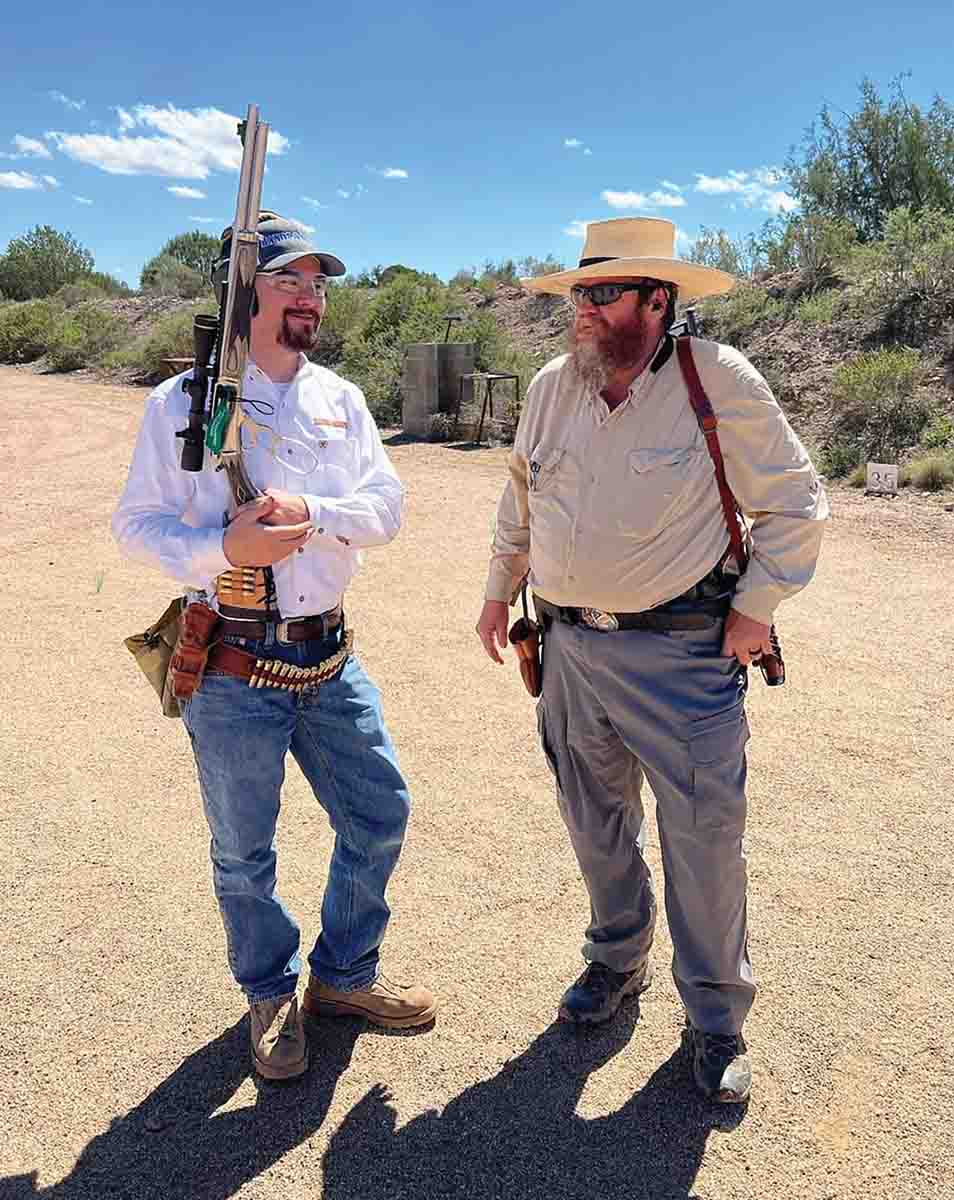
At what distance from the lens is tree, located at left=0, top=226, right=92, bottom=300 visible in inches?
1998

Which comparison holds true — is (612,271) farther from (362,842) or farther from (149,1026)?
(149,1026)

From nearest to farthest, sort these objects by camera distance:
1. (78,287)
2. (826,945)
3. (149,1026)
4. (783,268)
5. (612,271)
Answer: (612,271)
(149,1026)
(826,945)
(783,268)
(78,287)

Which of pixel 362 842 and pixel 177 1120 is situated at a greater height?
pixel 362 842

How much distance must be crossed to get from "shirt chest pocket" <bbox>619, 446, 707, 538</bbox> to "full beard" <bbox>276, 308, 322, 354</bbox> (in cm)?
87

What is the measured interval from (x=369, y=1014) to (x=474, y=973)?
1.34 ft

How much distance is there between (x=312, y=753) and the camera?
2979mm

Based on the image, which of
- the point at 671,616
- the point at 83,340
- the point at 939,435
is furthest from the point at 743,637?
the point at 83,340

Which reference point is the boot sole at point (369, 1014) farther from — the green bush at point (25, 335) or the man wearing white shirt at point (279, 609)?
the green bush at point (25, 335)

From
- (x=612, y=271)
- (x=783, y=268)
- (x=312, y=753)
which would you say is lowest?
(x=312, y=753)

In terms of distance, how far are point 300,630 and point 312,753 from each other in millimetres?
388

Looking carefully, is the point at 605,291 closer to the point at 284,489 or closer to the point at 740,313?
the point at 284,489

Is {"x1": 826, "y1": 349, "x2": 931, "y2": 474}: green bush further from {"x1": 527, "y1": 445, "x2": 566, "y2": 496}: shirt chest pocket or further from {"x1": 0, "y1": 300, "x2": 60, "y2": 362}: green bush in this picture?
{"x1": 0, "y1": 300, "x2": 60, "y2": 362}: green bush

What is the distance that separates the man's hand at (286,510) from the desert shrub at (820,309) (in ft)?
51.5

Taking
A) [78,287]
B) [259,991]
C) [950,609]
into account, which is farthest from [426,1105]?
[78,287]
